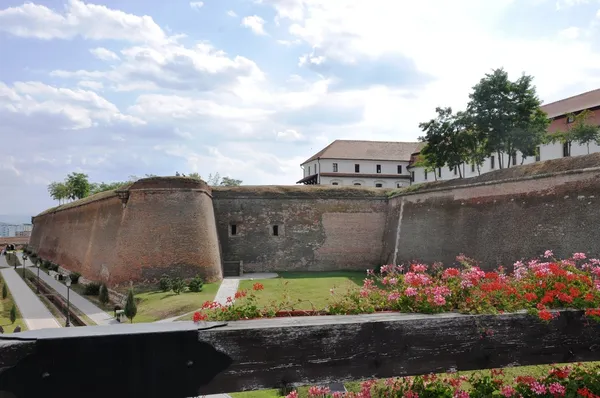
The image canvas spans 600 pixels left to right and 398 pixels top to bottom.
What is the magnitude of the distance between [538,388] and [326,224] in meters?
21.9

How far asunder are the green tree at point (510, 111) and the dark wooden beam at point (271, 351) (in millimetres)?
24356

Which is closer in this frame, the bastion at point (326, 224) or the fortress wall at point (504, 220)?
the fortress wall at point (504, 220)

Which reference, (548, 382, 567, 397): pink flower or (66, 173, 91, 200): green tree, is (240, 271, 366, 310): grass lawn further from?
(66, 173, 91, 200): green tree

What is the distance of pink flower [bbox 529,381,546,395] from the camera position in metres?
3.32

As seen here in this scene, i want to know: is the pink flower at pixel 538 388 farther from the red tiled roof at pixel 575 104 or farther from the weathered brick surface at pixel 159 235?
the red tiled roof at pixel 575 104

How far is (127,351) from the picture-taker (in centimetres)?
233

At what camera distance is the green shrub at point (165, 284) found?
60.9ft

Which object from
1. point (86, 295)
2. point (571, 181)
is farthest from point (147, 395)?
point (86, 295)

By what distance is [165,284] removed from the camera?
61.0 feet

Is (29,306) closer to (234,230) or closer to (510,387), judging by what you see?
(234,230)

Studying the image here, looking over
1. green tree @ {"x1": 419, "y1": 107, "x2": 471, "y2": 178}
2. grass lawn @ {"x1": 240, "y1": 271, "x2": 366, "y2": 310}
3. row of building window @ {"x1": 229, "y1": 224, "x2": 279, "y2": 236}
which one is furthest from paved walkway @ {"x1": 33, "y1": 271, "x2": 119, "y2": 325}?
green tree @ {"x1": 419, "y1": 107, "x2": 471, "y2": 178}

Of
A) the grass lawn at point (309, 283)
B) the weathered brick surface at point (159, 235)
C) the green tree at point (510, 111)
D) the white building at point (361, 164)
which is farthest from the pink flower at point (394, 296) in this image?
the white building at point (361, 164)

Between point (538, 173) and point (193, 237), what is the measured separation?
582 inches

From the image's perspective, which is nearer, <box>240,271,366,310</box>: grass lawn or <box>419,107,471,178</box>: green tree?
<box>240,271,366,310</box>: grass lawn
